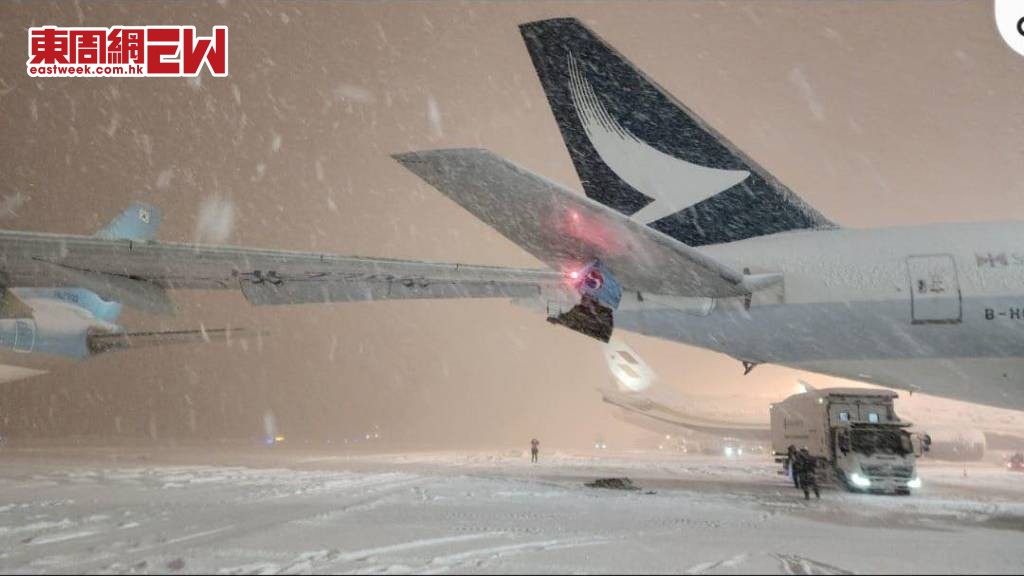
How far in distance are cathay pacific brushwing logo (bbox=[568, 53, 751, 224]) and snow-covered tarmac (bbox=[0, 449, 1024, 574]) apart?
6.86m

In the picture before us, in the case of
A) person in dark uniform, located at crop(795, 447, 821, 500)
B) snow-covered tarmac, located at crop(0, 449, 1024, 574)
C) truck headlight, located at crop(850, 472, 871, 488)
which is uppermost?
snow-covered tarmac, located at crop(0, 449, 1024, 574)

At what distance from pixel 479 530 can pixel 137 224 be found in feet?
69.6

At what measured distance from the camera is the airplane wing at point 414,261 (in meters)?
8.73

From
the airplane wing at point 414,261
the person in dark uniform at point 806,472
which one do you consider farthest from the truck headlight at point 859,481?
the airplane wing at point 414,261

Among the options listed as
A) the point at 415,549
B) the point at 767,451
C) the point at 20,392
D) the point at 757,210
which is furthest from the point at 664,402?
the point at 20,392

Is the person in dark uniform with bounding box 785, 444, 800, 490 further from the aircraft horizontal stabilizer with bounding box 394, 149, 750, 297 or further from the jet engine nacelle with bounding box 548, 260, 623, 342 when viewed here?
the jet engine nacelle with bounding box 548, 260, 623, 342

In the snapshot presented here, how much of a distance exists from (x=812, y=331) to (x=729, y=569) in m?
7.67

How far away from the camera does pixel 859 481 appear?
70.1ft

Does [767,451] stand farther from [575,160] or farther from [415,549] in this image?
[415,549]

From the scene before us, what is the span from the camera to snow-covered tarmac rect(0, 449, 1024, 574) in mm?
8031

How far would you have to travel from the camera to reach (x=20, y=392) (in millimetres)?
142500

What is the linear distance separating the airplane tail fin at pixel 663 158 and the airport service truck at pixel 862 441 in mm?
9912

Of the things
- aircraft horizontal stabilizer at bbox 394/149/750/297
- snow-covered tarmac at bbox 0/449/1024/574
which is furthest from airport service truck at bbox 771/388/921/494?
aircraft horizontal stabilizer at bbox 394/149/750/297

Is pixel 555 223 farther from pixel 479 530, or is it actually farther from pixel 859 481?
pixel 859 481
